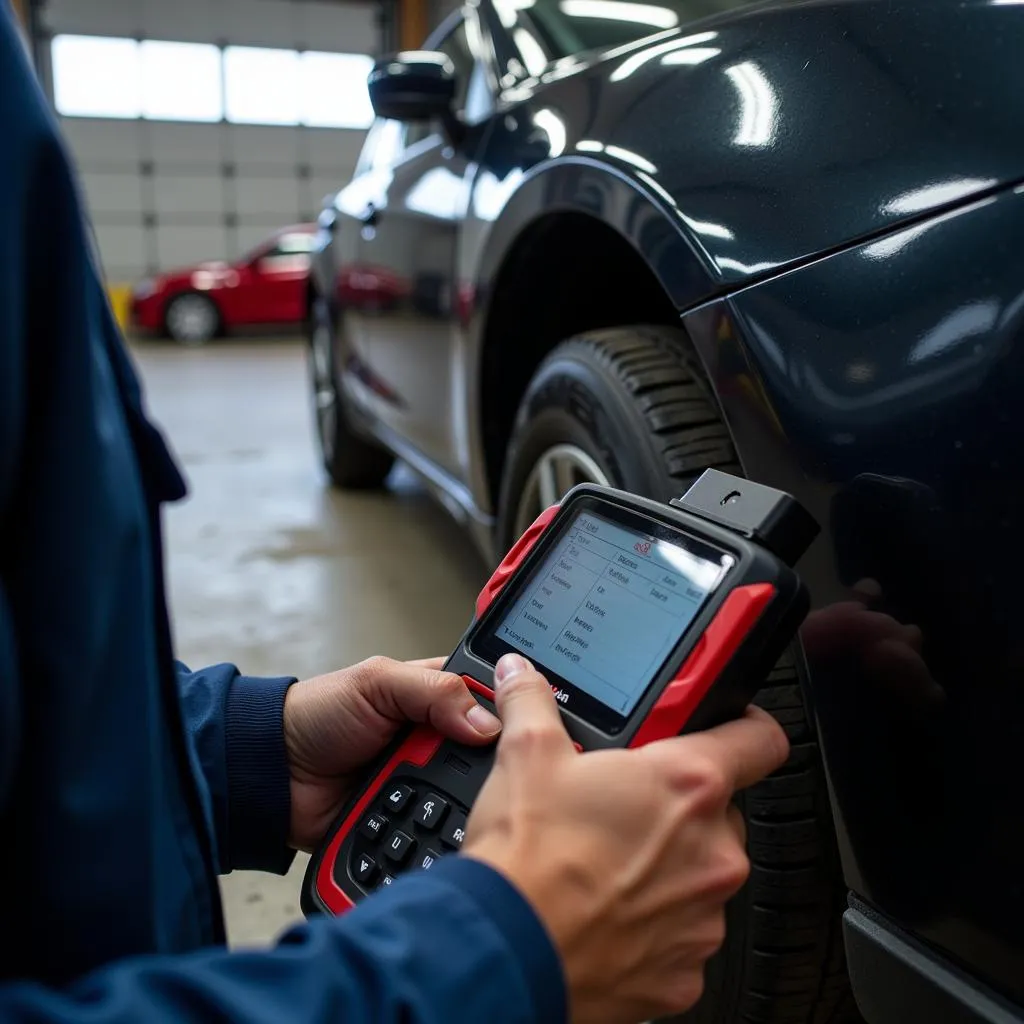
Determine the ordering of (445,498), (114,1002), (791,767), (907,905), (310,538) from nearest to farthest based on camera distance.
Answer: (114,1002) < (907,905) < (791,767) < (445,498) < (310,538)

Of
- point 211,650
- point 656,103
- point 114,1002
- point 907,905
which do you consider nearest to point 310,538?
point 211,650

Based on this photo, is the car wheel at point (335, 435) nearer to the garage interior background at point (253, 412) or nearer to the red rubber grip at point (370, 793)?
the garage interior background at point (253, 412)

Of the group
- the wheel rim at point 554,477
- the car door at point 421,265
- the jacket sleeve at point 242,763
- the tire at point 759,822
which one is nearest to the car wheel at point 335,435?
the car door at point 421,265

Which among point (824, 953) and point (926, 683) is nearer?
point (926, 683)

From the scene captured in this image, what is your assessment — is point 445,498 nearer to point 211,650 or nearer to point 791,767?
point 211,650

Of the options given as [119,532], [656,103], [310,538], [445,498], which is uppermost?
[656,103]

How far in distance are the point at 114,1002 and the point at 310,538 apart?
2.49 meters

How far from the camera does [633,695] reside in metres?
0.63

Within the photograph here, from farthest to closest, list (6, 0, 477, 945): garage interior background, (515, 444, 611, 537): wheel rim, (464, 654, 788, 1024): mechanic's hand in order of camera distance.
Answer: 1. (6, 0, 477, 945): garage interior background
2. (515, 444, 611, 537): wheel rim
3. (464, 654, 788, 1024): mechanic's hand

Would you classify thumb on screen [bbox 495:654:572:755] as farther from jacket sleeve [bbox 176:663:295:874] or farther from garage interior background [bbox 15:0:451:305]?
garage interior background [bbox 15:0:451:305]

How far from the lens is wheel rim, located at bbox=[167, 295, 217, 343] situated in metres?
8.84

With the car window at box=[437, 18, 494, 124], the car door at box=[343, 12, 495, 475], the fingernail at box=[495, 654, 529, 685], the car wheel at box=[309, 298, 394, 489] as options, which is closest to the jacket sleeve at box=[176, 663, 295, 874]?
the fingernail at box=[495, 654, 529, 685]

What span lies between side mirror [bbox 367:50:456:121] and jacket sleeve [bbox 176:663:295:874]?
129cm

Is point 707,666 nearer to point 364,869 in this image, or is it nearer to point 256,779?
point 364,869
